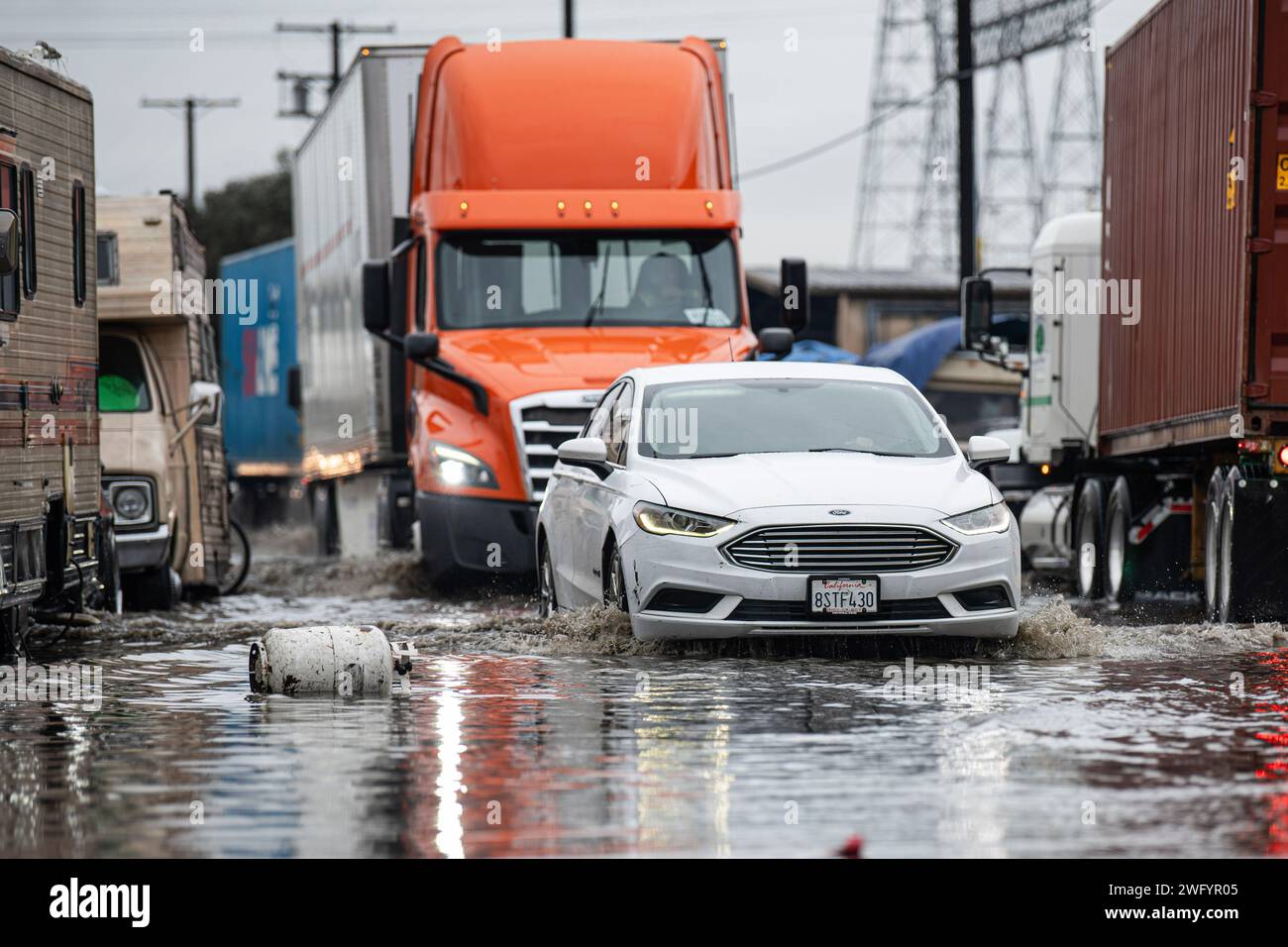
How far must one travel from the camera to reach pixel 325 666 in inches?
449

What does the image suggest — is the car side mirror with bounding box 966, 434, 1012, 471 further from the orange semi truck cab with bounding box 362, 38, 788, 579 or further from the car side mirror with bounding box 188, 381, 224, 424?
the car side mirror with bounding box 188, 381, 224, 424

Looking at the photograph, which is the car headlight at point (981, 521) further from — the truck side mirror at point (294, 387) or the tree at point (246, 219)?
the tree at point (246, 219)

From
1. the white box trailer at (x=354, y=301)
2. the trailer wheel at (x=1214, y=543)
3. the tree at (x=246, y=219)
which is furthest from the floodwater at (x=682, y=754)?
the tree at (x=246, y=219)

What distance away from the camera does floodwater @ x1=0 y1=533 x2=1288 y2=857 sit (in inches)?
276

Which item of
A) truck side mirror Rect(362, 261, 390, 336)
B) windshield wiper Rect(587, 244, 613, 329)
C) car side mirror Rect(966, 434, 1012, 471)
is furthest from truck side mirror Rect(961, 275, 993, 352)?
car side mirror Rect(966, 434, 1012, 471)

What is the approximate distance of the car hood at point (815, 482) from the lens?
12664 mm

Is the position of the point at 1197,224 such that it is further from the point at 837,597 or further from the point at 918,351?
the point at 918,351

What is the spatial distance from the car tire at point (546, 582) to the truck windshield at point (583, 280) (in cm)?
434

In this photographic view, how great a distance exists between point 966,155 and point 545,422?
14478mm

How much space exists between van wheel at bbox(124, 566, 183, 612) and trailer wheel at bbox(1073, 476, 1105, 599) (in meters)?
7.99

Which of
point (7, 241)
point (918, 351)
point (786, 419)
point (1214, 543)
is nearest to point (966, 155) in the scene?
point (918, 351)
